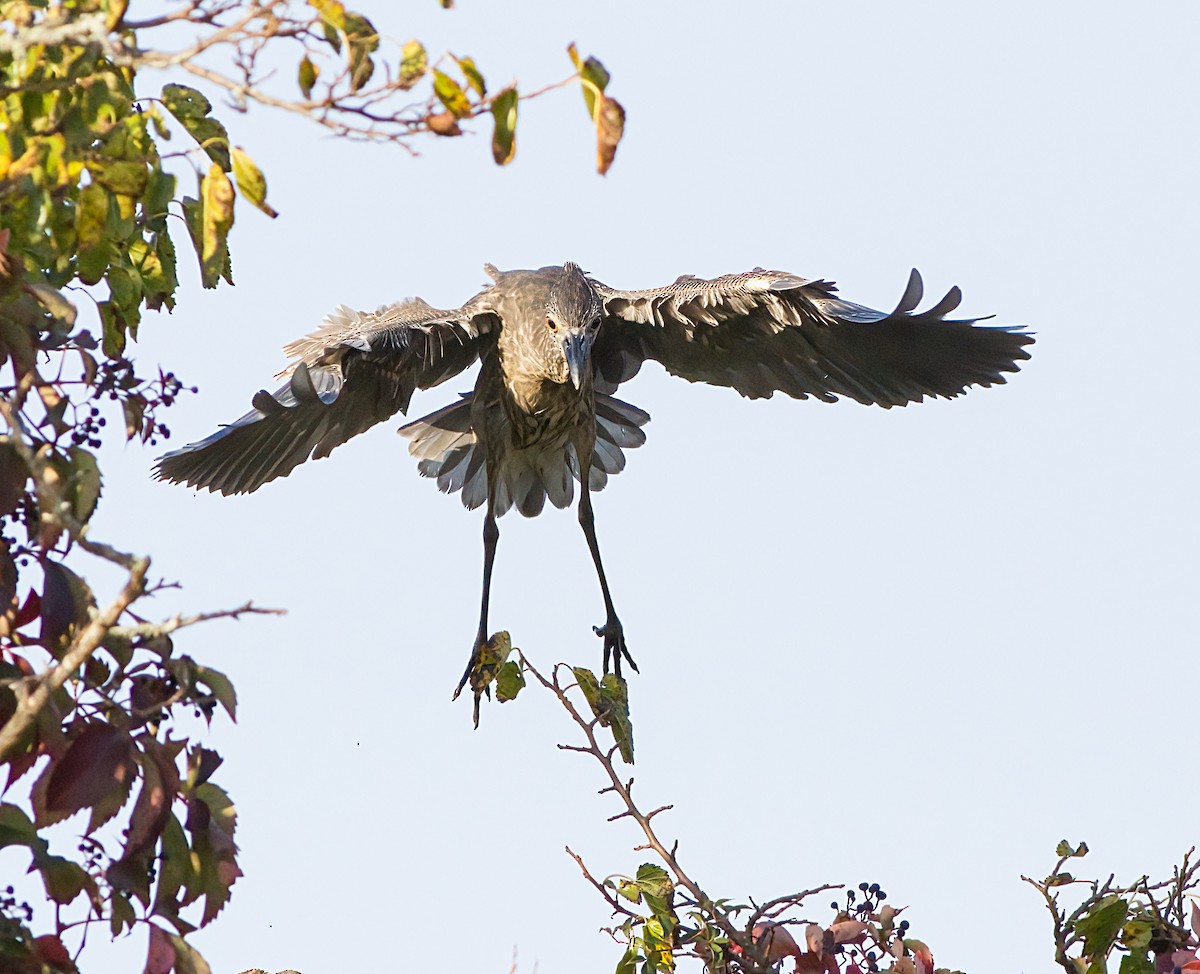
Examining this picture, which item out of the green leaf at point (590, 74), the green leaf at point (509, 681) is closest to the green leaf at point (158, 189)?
the green leaf at point (590, 74)

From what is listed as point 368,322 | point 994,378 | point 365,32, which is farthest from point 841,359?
point 365,32

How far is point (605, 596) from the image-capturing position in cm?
675

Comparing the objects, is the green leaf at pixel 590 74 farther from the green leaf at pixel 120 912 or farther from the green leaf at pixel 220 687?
the green leaf at pixel 120 912

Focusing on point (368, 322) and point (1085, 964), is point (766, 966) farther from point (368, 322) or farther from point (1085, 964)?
point (368, 322)

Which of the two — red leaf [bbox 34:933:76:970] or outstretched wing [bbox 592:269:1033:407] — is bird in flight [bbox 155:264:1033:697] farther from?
red leaf [bbox 34:933:76:970]

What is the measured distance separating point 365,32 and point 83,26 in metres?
0.37

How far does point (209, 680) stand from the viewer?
2.09 meters

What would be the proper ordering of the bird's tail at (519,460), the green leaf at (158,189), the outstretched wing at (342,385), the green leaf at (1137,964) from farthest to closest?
the bird's tail at (519,460) < the outstretched wing at (342,385) < the green leaf at (1137,964) < the green leaf at (158,189)

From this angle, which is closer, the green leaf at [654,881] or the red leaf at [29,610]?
the red leaf at [29,610]

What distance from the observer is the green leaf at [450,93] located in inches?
79.6

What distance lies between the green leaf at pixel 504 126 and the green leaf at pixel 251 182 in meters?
0.34

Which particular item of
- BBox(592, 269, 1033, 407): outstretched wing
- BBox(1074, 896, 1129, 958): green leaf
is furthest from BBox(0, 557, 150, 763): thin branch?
BBox(592, 269, 1033, 407): outstretched wing

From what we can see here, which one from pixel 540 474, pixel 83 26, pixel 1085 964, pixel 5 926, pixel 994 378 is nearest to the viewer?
pixel 83 26

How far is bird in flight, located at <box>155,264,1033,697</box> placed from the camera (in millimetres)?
6023
